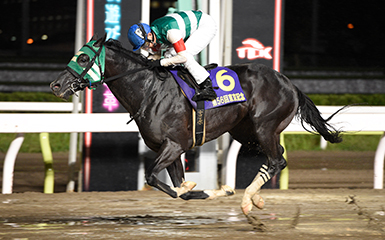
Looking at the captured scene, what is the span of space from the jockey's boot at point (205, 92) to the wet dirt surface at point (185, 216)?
1.02 meters

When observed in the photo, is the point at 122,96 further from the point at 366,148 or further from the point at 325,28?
the point at 325,28

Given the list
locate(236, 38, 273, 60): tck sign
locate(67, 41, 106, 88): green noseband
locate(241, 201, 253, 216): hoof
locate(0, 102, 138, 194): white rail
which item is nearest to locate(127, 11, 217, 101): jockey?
locate(67, 41, 106, 88): green noseband

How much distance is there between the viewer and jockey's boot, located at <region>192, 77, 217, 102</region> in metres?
3.74

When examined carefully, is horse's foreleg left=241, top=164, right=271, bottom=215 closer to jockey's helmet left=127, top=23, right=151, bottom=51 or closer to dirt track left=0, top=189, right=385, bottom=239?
dirt track left=0, top=189, right=385, bottom=239

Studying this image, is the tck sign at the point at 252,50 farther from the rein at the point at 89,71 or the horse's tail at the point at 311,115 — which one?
the rein at the point at 89,71

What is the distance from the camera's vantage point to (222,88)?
12.8 ft

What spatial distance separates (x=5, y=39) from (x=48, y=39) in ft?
6.24

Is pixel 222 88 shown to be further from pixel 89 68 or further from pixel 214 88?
pixel 89 68

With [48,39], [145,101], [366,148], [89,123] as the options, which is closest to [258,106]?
[145,101]

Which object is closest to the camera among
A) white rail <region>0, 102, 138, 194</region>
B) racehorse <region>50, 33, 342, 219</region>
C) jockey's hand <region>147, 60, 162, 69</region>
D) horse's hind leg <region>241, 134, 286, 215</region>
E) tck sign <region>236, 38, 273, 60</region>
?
racehorse <region>50, 33, 342, 219</region>

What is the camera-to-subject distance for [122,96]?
12.3 ft

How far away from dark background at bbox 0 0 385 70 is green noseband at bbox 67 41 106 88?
1345 centimetres

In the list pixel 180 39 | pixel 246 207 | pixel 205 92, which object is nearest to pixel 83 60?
pixel 180 39

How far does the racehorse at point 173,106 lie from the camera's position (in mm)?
3594
